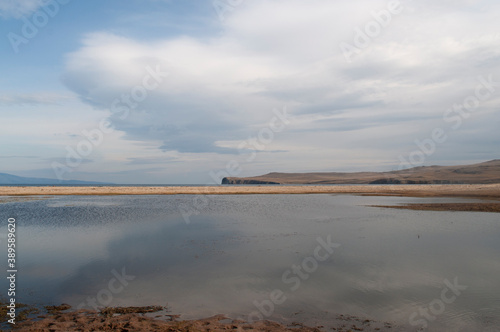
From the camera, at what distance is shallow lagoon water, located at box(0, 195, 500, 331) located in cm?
891

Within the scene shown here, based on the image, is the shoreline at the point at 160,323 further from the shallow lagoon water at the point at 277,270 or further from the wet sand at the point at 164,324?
the shallow lagoon water at the point at 277,270

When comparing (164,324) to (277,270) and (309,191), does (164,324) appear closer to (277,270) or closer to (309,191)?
(277,270)

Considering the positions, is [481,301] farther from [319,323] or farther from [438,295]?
[319,323]

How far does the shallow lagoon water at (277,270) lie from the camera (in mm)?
8914

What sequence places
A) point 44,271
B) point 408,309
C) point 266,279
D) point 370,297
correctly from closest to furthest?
point 408,309 → point 370,297 → point 266,279 → point 44,271

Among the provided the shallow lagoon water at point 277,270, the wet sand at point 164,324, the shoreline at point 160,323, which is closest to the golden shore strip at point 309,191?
the shallow lagoon water at point 277,270

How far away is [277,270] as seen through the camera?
12.4 metres

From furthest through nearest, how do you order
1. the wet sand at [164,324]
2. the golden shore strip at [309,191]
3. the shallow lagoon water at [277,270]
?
the golden shore strip at [309,191]
the shallow lagoon water at [277,270]
the wet sand at [164,324]

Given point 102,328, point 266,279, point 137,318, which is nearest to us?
point 102,328

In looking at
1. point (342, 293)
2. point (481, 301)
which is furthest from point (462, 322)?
point (342, 293)

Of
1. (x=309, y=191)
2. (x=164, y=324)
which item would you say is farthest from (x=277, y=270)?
(x=309, y=191)

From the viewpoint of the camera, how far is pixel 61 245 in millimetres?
17188

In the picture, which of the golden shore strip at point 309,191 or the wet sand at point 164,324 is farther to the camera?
the golden shore strip at point 309,191

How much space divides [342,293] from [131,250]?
413 inches
